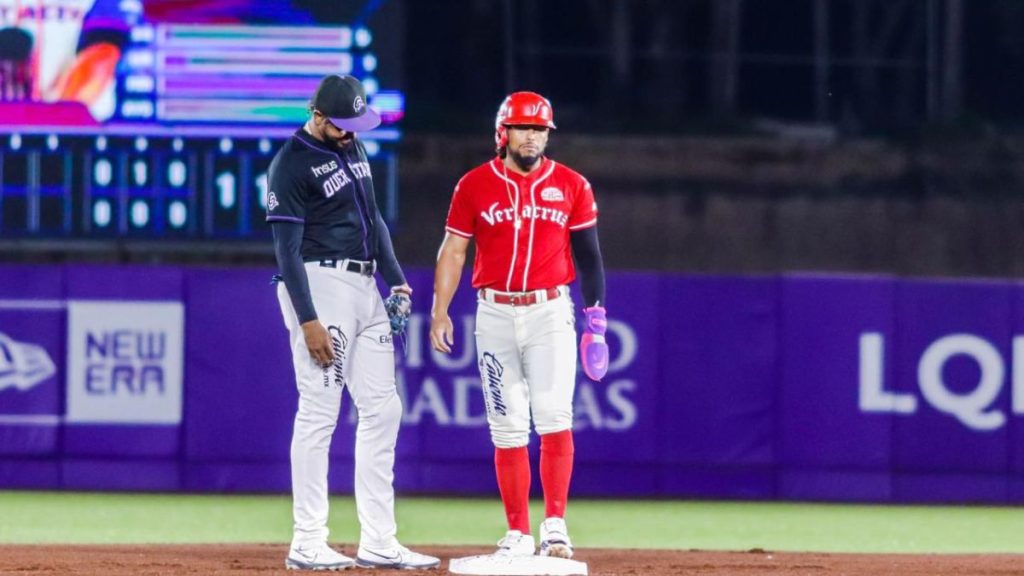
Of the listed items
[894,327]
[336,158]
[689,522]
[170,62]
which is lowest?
[689,522]

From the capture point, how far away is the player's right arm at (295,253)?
618cm

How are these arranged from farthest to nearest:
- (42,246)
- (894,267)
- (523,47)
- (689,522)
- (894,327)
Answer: (523,47), (894,267), (42,246), (894,327), (689,522)

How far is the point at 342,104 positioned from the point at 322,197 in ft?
1.04

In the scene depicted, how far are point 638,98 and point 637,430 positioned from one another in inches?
299

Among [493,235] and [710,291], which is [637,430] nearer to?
[710,291]

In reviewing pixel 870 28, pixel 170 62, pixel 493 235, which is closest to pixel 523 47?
pixel 870 28

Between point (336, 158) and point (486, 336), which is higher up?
point (336, 158)

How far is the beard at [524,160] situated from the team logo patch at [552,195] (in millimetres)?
99

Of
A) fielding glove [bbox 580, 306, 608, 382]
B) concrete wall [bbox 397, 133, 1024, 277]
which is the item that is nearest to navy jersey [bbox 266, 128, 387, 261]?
fielding glove [bbox 580, 306, 608, 382]

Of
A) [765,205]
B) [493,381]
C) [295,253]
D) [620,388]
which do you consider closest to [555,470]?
[493,381]

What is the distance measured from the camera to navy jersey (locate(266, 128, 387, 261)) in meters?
6.24

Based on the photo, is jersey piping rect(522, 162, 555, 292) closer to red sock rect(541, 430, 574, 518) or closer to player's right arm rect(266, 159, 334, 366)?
red sock rect(541, 430, 574, 518)

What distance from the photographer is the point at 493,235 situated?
6523 mm

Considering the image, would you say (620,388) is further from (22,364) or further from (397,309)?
(397,309)
